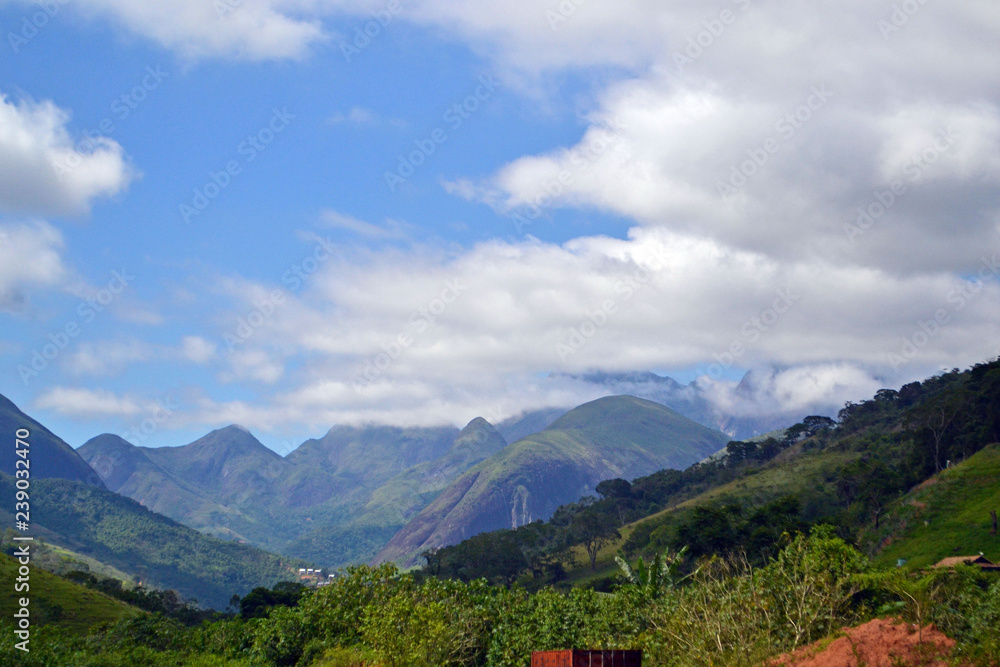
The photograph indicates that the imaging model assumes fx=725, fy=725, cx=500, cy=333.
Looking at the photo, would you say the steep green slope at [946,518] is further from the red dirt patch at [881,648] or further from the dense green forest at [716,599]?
the red dirt patch at [881,648]

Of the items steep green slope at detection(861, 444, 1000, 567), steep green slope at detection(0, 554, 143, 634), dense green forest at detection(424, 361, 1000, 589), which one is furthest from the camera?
dense green forest at detection(424, 361, 1000, 589)

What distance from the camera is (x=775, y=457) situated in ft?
500

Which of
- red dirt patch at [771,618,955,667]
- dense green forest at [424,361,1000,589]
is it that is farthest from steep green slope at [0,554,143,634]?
red dirt patch at [771,618,955,667]

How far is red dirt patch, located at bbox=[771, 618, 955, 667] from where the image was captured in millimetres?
21870

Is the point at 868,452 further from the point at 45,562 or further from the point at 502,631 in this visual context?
the point at 45,562

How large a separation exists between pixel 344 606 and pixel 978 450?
78.4 m

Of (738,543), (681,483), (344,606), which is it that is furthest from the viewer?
(681,483)

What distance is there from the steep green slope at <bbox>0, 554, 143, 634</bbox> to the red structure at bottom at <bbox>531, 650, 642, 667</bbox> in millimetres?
68252

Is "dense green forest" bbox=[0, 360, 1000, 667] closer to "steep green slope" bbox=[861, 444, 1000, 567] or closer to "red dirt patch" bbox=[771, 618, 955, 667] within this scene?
"steep green slope" bbox=[861, 444, 1000, 567]

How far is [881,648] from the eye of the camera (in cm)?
2250

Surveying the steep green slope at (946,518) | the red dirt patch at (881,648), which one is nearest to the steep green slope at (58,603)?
the red dirt patch at (881,648)

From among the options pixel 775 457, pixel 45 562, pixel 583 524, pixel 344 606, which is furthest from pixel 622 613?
pixel 45 562

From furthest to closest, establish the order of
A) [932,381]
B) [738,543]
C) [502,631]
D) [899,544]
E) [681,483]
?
[681,483] → [932,381] → [738,543] → [899,544] → [502,631]

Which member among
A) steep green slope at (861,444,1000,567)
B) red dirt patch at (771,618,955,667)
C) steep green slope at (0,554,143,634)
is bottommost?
steep green slope at (0,554,143,634)
